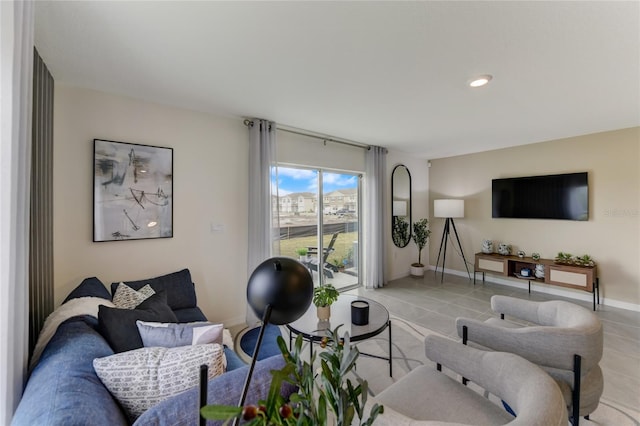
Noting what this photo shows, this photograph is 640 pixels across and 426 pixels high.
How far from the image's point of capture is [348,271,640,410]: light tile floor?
2.15 metres

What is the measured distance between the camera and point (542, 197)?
422cm

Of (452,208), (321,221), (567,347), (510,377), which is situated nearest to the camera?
(510,377)

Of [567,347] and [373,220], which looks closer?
[567,347]

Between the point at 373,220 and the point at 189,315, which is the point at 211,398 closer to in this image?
the point at 189,315

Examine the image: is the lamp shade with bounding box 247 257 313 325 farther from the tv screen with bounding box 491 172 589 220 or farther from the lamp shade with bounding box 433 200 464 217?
the tv screen with bounding box 491 172 589 220

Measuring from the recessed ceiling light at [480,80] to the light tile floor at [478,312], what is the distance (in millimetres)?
2453

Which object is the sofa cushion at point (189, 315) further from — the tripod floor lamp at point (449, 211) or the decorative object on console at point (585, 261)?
the decorative object on console at point (585, 261)

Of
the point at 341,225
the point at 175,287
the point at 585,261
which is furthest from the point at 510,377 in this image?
the point at 585,261

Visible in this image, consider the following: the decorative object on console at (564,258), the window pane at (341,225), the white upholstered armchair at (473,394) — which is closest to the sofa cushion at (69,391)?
the white upholstered armchair at (473,394)

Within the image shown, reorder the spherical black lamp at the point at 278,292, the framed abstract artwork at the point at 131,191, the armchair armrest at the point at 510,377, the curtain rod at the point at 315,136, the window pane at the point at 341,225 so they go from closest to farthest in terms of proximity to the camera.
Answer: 1. the spherical black lamp at the point at 278,292
2. the armchair armrest at the point at 510,377
3. the framed abstract artwork at the point at 131,191
4. the curtain rod at the point at 315,136
5. the window pane at the point at 341,225

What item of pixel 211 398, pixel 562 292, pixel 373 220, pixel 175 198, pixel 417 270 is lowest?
pixel 562 292

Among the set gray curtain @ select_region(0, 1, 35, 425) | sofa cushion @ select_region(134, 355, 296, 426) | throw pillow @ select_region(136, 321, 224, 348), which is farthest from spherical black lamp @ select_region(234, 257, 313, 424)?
gray curtain @ select_region(0, 1, 35, 425)

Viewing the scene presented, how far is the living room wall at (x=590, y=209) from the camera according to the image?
11.6 ft

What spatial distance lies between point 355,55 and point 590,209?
4304mm
